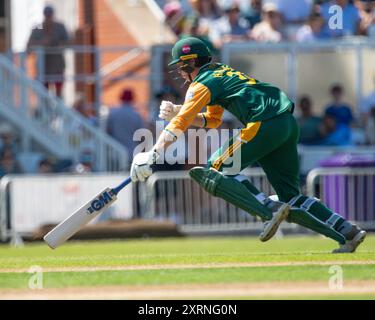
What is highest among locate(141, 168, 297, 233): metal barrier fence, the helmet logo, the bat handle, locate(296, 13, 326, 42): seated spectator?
the helmet logo

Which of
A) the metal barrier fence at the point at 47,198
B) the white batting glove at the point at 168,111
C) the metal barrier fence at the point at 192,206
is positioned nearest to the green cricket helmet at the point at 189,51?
the white batting glove at the point at 168,111

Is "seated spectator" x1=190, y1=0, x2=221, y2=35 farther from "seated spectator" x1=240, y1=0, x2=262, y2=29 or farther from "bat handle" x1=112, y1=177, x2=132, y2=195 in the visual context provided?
"bat handle" x1=112, y1=177, x2=132, y2=195

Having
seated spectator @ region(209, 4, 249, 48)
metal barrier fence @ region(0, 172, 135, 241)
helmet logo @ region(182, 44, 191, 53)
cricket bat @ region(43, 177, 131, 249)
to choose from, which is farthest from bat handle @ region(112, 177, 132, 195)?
seated spectator @ region(209, 4, 249, 48)

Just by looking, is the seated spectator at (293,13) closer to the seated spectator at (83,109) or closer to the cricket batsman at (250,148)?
the seated spectator at (83,109)

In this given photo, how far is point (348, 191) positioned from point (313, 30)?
162 inches

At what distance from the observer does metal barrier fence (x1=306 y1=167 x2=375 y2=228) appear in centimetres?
1966

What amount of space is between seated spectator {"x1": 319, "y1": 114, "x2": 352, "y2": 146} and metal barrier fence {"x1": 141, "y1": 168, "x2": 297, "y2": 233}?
2.22m

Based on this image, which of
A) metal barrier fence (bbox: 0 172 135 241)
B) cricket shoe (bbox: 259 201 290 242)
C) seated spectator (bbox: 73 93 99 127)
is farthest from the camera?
seated spectator (bbox: 73 93 99 127)

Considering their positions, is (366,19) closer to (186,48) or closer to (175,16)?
(175,16)

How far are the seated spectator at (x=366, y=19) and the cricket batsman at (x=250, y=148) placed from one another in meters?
11.0

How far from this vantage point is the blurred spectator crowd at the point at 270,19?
22547 millimetres
